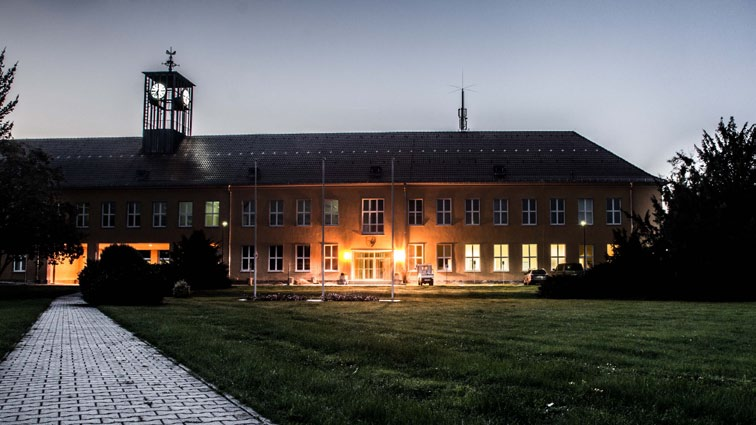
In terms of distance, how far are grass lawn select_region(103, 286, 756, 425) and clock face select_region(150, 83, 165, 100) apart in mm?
46554

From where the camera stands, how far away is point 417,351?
40.0ft

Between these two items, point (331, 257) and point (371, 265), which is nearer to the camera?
point (371, 265)

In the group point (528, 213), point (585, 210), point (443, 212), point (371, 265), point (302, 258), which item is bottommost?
point (371, 265)

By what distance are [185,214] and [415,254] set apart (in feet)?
61.4

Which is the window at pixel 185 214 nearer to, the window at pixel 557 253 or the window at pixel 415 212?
the window at pixel 415 212

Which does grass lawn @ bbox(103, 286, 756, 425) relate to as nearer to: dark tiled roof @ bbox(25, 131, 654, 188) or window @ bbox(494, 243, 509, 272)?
window @ bbox(494, 243, 509, 272)

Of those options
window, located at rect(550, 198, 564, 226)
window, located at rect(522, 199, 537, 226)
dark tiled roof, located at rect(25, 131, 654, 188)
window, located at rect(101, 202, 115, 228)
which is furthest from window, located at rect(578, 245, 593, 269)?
window, located at rect(101, 202, 115, 228)

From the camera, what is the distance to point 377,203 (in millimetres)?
57500

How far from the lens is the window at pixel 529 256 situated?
56656mm

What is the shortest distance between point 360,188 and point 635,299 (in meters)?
28.5

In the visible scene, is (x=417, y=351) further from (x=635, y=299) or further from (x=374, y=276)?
(x=374, y=276)

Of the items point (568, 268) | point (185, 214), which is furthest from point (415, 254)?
point (185, 214)

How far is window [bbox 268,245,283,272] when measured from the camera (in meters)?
58.0

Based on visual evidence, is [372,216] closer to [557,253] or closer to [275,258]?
[275,258]
